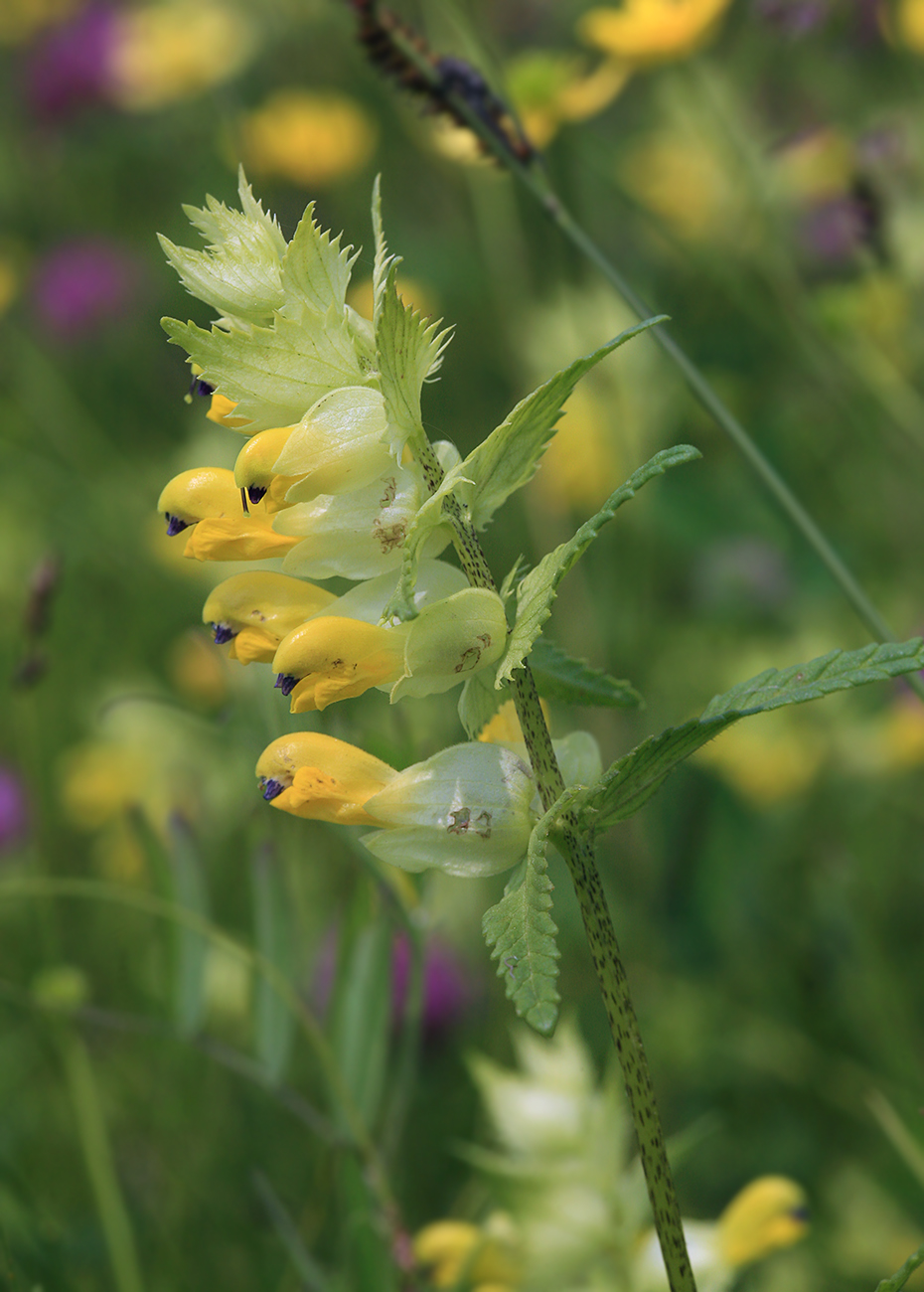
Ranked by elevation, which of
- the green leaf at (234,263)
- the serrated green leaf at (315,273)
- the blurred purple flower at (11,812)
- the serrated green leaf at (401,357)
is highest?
the blurred purple flower at (11,812)

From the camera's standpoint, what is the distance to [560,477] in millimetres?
1924

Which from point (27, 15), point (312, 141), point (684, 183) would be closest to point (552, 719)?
point (312, 141)

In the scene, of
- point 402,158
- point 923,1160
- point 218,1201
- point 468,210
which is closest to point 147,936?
point 218,1201

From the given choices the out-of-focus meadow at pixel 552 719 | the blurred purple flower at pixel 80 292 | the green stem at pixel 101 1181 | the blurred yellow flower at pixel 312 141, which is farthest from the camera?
the blurred purple flower at pixel 80 292

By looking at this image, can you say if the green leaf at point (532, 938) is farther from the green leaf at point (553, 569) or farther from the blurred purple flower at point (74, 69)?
the blurred purple flower at point (74, 69)

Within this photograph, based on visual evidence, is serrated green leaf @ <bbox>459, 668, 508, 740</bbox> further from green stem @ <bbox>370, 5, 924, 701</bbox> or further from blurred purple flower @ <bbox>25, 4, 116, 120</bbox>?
blurred purple flower @ <bbox>25, 4, 116, 120</bbox>

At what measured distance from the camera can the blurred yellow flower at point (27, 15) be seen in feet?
12.2

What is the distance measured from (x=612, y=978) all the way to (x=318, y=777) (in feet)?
0.50

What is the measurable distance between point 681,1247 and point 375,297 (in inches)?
15.6

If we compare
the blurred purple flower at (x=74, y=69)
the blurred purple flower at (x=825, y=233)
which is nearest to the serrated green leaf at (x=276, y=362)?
the blurred purple flower at (x=825, y=233)

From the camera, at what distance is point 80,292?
10.0 feet

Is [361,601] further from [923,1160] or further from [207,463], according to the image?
[207,463]

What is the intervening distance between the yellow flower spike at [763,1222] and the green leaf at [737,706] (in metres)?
0.38

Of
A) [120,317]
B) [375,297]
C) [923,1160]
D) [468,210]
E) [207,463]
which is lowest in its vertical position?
[923,1160]
